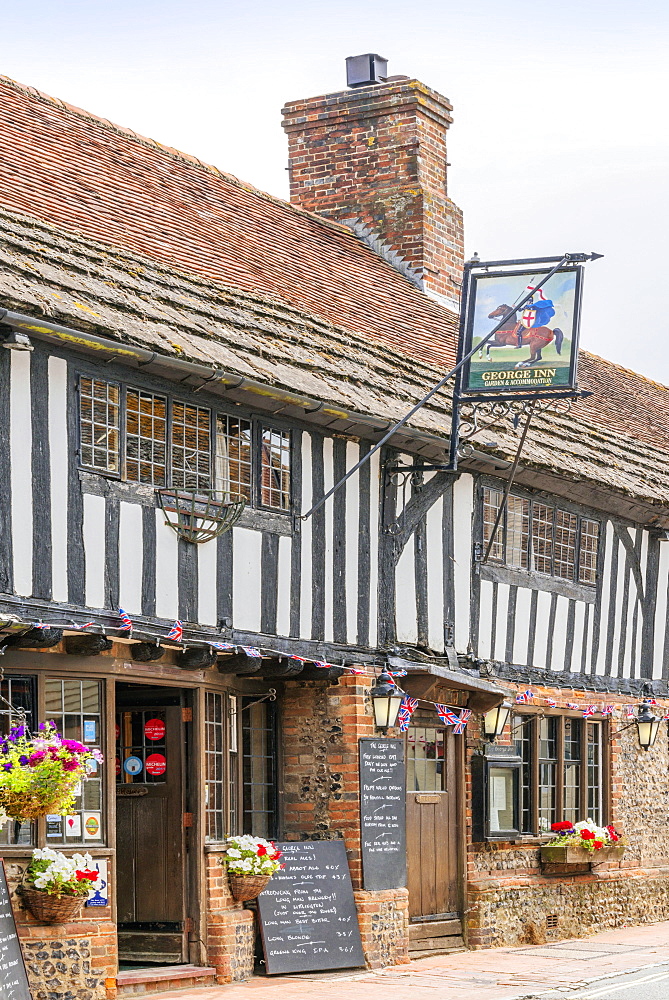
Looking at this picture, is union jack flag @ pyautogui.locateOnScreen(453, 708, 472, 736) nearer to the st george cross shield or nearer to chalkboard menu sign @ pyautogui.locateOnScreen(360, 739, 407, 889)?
chalkboard menu sign @ pyautogui.locateOnScreen(360, 739, 407, 889)

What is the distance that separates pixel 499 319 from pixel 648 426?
7136 mm

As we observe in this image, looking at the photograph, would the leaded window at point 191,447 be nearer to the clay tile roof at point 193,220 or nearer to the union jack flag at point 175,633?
the union jack flag at point 175,633

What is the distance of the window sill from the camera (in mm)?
14523

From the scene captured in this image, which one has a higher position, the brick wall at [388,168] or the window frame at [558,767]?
the brick wall at [388,168]

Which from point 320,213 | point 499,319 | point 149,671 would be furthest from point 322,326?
point 320,213

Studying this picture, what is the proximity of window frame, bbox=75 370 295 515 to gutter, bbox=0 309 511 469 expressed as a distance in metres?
0.17

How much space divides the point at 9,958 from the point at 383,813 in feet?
14.3

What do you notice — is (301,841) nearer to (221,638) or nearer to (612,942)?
(221,638)

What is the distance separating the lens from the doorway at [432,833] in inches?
525

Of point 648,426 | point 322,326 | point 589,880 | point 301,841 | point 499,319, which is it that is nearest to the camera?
point 301,841

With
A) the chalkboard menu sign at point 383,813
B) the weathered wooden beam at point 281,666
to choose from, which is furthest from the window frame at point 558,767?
the weathered wooden beam at point 281,666

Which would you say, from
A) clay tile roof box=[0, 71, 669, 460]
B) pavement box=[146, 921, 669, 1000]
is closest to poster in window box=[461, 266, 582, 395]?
clay tile roof box=[0, 71, 669, 460]

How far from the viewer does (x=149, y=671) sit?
1069 cm

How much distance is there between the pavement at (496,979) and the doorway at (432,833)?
0.34 m
